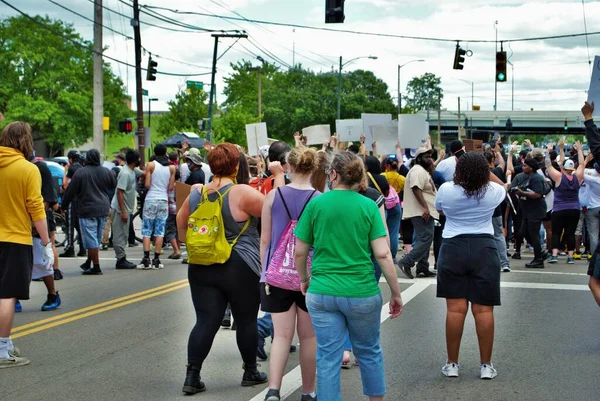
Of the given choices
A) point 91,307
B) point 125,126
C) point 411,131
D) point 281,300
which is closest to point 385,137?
point 411,131

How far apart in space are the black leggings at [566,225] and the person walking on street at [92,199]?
7902 mm

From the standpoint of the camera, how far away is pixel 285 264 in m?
6.11

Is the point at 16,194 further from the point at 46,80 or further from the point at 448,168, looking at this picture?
the point at 46,80

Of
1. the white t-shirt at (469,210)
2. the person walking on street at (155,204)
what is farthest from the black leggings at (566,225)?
the white t-shirt at (469,210)

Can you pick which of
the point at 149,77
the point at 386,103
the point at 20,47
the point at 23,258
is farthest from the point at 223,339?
the point at 386,103

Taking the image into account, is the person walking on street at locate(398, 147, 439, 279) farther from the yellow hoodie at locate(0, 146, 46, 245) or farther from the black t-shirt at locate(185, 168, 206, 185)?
the yellow hoodie at locate(0, 146, 46, 245)

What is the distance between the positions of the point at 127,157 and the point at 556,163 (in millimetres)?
8190

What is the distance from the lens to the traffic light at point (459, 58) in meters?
31.5

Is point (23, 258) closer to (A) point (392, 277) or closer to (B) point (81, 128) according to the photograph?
(A) point (392, 277)

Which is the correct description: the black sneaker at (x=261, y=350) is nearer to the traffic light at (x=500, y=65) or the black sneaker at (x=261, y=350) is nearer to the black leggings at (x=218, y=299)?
the black leggings at (x=218, y=299)

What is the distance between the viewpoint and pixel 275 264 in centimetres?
616

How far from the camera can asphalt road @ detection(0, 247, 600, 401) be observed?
674 cm

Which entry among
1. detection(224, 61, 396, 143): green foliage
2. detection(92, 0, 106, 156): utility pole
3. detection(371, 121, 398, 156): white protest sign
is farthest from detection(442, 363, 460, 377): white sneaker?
detection(224, 61, 396, 143): green foliage

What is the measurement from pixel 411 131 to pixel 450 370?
13.3 meters
